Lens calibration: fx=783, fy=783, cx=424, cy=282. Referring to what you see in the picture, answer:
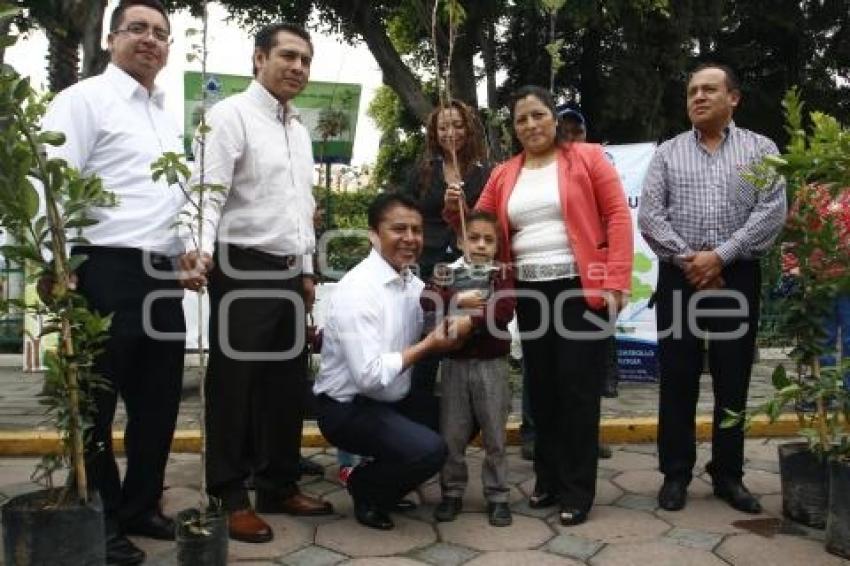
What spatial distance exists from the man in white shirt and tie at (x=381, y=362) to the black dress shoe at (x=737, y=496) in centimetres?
138

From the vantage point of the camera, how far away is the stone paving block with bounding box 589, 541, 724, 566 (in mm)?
2973

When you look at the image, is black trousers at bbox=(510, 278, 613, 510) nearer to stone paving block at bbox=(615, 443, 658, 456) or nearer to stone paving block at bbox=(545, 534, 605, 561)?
stone paving block at bbox=(545, 534, 605, 561)

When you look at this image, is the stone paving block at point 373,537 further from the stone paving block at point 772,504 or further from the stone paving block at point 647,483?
the stone paving block at point 772,504

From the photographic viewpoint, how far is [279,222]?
3299 millimetres

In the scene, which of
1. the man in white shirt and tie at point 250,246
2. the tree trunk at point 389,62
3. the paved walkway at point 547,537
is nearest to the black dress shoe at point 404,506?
the paved walkway at point 547,537

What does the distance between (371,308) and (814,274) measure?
1.82 metres

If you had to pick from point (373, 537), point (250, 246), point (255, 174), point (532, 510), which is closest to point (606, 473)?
point (532, 510)

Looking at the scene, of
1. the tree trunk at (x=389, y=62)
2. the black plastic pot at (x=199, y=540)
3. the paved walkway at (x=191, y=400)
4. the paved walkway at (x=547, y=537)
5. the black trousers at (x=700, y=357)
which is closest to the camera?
the black plastic pot at (x=199, y=540)

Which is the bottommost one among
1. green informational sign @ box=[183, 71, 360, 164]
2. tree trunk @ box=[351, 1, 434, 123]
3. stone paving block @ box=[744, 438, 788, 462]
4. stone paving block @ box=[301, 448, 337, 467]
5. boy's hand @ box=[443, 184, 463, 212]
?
stone paving block @ box=[301, 448, 337, 467]

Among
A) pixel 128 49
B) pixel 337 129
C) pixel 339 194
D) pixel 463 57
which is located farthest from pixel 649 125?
pixel 128 49

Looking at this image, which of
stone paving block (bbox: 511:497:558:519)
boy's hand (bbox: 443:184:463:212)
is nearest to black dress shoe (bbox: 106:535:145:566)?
stone paving block (bbox: 511:497:558:519)

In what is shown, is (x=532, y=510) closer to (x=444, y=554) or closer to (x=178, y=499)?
(x=444, y=554)

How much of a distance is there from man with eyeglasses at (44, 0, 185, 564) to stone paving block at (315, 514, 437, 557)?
0.66 m

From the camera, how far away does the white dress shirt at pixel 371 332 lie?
10.3 ft
